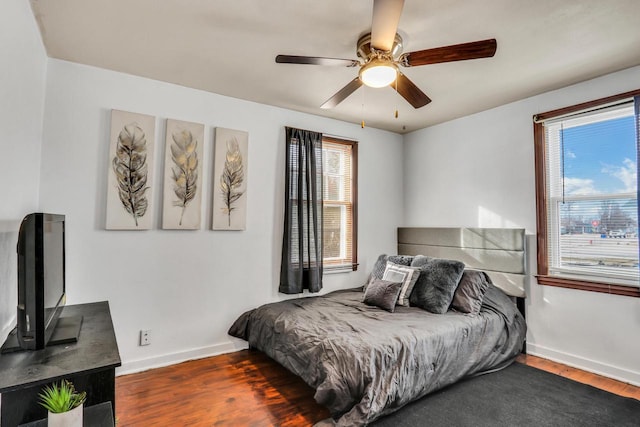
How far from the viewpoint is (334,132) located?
4.11m

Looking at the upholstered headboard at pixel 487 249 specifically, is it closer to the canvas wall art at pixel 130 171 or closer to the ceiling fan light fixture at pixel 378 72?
the ceiling fan light fixture at pixel 378 72

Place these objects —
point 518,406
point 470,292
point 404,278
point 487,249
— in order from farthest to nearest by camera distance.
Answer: point 487,249
point 404,278
point 470,292
point 518,406

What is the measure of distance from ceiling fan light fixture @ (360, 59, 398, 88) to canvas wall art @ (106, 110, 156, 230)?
1.96 m

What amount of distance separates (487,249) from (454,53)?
2402 mm

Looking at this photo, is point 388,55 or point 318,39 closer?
point 388,55

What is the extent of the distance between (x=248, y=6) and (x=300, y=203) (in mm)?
2041

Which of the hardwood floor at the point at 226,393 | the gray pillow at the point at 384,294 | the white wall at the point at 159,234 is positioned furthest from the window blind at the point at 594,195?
the white wall at the point at 159,234

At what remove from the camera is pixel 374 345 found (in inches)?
87.2

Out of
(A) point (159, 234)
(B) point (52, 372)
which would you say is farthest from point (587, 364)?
(A) point (159, 234)

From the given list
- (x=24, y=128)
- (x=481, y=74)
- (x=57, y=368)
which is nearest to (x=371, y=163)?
(x=481, y=74)

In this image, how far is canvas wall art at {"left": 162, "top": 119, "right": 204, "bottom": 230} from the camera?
3.02 meters

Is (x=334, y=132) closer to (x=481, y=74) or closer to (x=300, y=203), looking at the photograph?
(x=300, y=203)

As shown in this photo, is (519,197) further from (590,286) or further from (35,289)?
(35,289)

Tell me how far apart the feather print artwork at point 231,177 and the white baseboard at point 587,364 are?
3276mm
